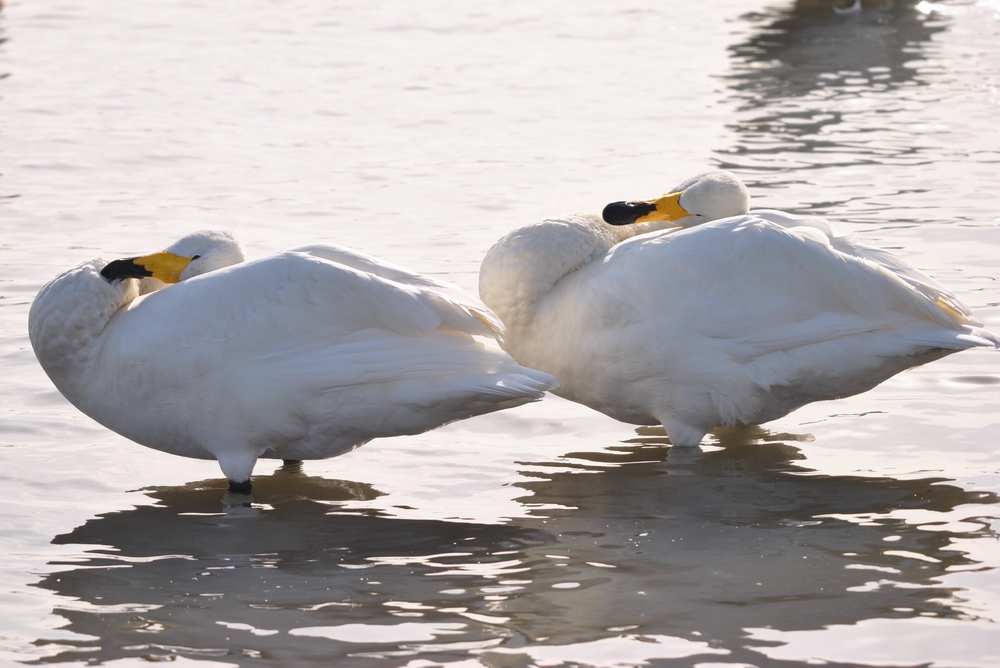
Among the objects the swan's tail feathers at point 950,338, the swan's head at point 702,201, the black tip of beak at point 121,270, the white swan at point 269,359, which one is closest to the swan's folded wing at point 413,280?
the white swan at point 269,359

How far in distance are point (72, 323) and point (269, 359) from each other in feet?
2.98

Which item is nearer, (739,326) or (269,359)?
(269,359)

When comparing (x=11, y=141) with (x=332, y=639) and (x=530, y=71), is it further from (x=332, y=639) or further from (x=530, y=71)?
(x=332, y=639)

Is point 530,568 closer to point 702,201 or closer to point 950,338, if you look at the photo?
point 950,338

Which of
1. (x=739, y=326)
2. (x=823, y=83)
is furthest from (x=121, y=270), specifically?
(x=823, y=83)

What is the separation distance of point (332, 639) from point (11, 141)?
374 inches

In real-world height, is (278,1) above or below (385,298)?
above

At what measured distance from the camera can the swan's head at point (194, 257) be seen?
6609mm

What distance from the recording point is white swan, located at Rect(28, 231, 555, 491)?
6020 mm

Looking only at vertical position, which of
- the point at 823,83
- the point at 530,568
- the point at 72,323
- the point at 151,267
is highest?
the point at 823,83

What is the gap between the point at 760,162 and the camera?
12125 millimetres

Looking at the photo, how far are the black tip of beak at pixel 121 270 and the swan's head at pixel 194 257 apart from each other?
68mm

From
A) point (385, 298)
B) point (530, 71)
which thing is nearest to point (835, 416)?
point (385, 298)

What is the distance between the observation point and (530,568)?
5.55m
